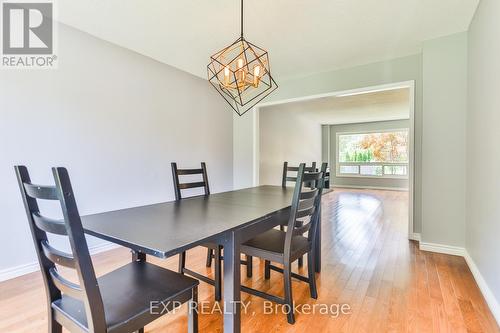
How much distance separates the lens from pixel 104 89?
9.30ft

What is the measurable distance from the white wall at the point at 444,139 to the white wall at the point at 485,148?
155mm

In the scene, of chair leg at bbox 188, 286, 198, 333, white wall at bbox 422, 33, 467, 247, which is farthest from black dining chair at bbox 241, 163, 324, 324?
white wall at bbox 422, 33, 467, 247

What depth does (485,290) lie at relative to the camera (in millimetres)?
1854

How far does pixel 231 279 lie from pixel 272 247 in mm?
541

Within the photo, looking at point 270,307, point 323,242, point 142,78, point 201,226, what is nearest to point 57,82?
point 142,78

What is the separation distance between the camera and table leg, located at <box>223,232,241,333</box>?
4.08ft

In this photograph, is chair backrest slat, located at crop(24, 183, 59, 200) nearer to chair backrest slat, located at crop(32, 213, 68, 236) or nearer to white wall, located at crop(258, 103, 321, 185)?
chair backrest slat, located at crop(32, 213, 68, 236)

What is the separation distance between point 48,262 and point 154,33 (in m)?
2.52

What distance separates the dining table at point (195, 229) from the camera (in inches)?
39.7

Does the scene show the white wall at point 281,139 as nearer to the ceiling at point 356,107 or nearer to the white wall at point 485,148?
the ceiling at point 356,107

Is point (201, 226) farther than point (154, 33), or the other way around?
point (154, 33)

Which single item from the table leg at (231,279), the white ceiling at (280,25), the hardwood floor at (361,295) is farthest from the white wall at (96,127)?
the table leg at (231,279)

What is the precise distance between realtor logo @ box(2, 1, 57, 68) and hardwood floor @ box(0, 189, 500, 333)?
198 centimetres

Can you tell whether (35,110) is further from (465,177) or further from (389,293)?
(465,177)
